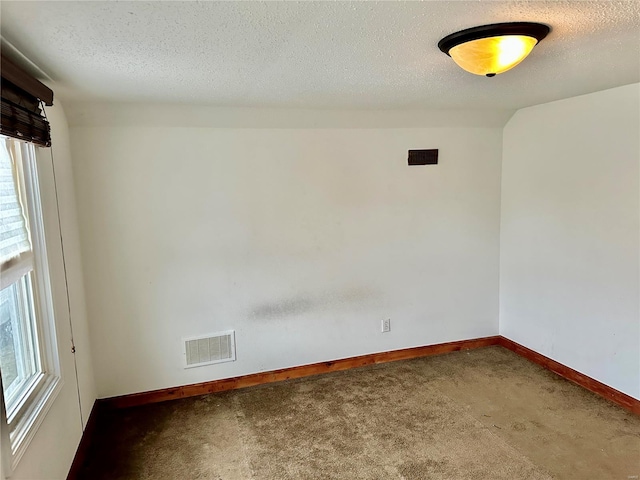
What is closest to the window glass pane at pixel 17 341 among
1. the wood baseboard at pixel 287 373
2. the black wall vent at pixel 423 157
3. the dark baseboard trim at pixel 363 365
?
the dark baseboard trim at pixel 363 365

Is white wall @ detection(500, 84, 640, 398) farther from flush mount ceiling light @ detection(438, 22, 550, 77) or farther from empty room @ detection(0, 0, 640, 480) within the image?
flush mount ceiling light @ detection(438, 22, 550, 77)

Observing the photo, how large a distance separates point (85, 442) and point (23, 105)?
6.30ft

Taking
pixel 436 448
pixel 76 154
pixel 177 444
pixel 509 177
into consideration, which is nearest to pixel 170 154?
pixel 76 154

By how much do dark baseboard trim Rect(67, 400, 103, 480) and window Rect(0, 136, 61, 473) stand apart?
1.65 ft

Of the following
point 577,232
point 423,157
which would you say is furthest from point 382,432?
point 423,157

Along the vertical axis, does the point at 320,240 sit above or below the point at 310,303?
above

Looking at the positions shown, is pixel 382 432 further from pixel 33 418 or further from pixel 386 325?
pixel 33 418

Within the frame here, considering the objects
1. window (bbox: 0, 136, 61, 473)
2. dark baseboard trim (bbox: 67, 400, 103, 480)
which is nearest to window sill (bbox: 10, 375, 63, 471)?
window (bbox: 0, 136, 61, 473)

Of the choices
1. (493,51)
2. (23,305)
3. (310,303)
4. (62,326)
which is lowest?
(310,303)

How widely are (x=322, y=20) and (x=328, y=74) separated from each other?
2.37 feet

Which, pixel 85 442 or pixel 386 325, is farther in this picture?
pixel 386 325

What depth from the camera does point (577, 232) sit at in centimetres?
326

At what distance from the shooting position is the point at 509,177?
388cm

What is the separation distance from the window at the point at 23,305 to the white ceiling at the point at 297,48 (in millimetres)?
500
